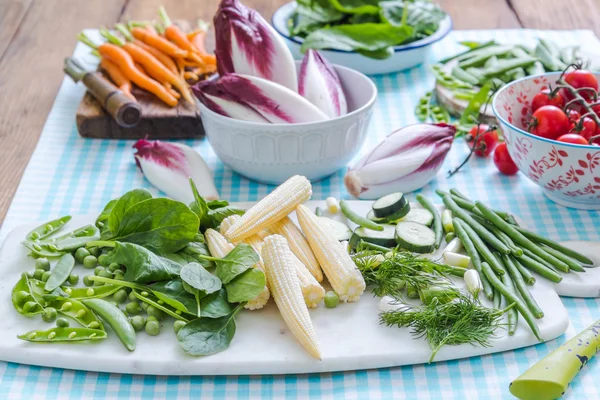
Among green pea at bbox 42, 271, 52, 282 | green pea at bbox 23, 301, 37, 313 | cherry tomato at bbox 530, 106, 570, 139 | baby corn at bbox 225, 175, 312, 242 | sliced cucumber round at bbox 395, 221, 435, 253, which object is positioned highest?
green pea at bbox 23, 301, 37, 313

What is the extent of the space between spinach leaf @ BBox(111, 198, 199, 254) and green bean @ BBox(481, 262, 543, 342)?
2.45ft

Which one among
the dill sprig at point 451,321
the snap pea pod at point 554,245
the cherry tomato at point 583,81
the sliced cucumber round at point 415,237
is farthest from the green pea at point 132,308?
the cherry tomato at point 583,81

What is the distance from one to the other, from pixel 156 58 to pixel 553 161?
1792mm

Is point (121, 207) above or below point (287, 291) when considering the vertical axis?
above

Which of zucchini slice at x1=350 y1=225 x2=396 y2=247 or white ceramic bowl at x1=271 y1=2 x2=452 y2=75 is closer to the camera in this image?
zucchini slice at x1=350 y1=225 x2=396 y2=247

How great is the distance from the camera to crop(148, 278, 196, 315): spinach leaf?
165cm

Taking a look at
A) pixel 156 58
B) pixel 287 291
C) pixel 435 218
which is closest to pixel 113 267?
pixel 287 291

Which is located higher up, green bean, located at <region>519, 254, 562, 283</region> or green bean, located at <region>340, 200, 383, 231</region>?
green bean, located at <region>340, 200, 383, 231</region>

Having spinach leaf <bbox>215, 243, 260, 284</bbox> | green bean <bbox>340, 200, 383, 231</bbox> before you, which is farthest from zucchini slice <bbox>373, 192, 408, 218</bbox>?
spinach leaf <bbox>215, 243, 260, 284</bbox>

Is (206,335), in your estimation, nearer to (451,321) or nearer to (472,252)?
(451,321)

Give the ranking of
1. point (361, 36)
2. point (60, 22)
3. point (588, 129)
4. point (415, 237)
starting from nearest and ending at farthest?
1. point (415, 237)
2. point (588, 129)
3. point (361, 36)
4. point (60, 22)

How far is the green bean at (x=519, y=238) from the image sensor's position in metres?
1.89

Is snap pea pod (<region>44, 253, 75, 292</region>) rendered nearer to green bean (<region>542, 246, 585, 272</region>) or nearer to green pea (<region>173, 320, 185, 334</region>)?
green pea (<region>173, 320, 185, 334</region>)

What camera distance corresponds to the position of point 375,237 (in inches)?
77.6
